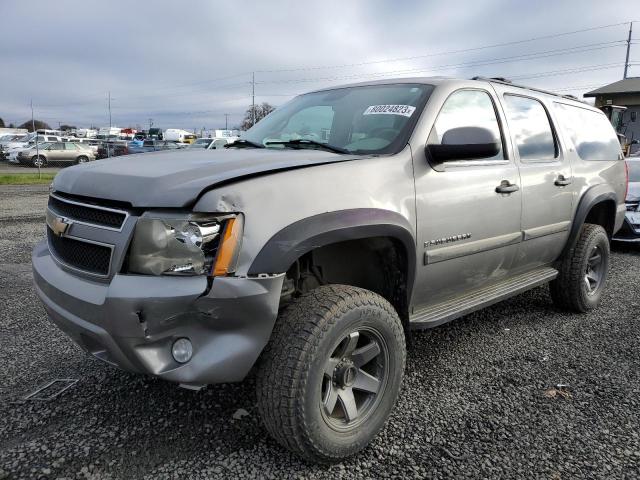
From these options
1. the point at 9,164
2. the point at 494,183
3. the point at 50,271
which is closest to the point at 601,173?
the point at 494,183

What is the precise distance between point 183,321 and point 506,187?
2238mm

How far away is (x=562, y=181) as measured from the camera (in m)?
3.84

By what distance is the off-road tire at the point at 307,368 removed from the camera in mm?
2062

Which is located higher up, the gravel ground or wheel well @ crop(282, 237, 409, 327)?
wheel well @ crop(282, 237, 409, 327)

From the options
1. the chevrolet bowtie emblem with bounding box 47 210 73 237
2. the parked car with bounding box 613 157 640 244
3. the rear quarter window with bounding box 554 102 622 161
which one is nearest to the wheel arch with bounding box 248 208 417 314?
the chevrolet bowtie emblem with bounding box 47 210 73 237

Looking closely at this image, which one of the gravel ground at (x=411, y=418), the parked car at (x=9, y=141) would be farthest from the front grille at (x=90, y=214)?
the parked car at (x=9, y=141)

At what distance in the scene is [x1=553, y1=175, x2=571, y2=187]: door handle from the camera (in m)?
3.77

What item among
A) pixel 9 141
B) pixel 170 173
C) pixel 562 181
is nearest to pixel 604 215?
pixel 562 181

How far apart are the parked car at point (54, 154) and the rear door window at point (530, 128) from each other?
2903 cm

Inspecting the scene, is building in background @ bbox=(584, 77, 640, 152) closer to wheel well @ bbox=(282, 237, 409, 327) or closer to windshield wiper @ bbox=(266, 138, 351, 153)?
windshield wiper @ bbox=(266, 138, 351, 153)

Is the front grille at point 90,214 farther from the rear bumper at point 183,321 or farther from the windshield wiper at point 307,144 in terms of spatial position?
the windshield wiper at point 307,144

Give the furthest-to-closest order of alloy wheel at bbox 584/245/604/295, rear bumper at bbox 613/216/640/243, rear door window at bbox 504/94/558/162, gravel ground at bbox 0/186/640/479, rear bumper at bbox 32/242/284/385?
rear bumper at bbox 613/216/640/243, alloy wheel at bbox 584/245/604/295, rear door window at bbox 504/94/558/162, gravel ground at bbox 0/186/640/479, rear bumper at bbox 32/242/284/385

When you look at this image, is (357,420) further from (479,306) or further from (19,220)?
(19,220)

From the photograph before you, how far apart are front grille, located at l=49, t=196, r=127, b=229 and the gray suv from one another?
1 centimetres
